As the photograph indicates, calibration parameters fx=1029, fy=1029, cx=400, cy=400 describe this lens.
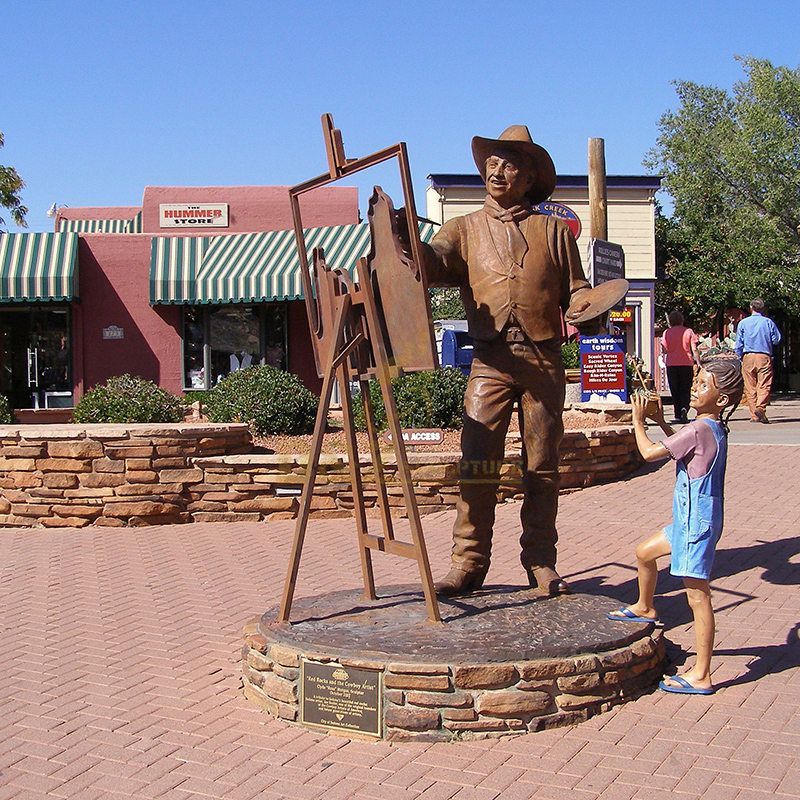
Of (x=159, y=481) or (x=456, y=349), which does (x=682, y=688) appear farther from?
(x=456, y=349)

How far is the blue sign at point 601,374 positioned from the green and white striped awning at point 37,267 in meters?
8.79

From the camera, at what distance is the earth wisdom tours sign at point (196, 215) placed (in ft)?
63.1

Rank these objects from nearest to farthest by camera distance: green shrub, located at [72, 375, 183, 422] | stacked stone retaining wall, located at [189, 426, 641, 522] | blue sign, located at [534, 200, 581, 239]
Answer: stacked stone retaining wall, located at [189, 426, 641, 522] → green shrub, located at [72, 375, 183, 422] → blue sign, located at [534, 200, 581, 239]

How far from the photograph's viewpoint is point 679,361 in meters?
13.1

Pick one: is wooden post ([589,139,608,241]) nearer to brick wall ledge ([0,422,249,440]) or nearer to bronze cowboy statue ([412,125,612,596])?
brick wall ledge ([0,422,249,440])

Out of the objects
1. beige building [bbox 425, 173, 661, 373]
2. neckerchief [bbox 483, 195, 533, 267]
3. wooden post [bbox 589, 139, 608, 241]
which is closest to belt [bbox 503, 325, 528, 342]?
neckerchief [bbox 483, 195, 533, 267]

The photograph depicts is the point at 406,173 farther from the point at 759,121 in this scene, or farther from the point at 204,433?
the point at 759,121

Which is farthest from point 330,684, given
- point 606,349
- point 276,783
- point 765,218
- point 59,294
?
point 765,218

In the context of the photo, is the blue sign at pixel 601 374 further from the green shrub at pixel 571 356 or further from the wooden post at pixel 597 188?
the green shrub at pixel 571 356

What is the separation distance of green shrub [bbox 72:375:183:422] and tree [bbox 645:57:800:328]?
1214 centimetres

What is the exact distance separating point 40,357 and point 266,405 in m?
8.51

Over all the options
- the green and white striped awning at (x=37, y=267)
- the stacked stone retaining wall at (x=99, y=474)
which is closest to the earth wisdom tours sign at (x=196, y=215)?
the green and white striped awning at (x=37, y=267)

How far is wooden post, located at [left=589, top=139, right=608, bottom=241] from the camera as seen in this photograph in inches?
526

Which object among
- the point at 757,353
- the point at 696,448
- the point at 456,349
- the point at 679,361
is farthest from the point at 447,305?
the point at 696,448
